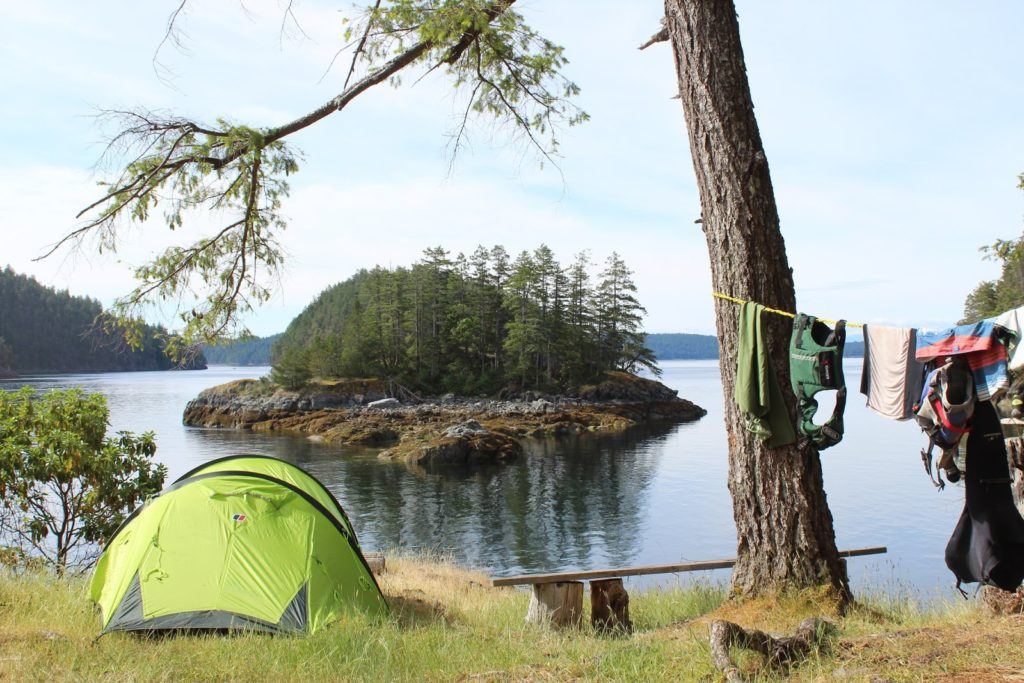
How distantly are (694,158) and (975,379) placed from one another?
260 centimetres

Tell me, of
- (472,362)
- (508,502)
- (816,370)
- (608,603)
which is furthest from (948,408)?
(472,362)

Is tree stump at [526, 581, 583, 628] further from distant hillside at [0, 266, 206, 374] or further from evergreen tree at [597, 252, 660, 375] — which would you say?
distant hillside at [0, 266, 206, 374]

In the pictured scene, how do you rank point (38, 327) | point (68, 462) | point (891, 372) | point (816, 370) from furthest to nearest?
point (38, 327)
point (68, 462)
point (816, 370)
point (891, 372)

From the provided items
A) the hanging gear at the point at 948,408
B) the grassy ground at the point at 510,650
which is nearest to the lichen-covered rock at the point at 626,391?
the grassy ground at the point at 510,650

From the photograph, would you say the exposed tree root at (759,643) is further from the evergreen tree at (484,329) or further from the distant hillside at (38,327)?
the distant hillside at (38,327)

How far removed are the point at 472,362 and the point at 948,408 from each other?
62449 mm

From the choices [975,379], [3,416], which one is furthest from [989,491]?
[3,416]

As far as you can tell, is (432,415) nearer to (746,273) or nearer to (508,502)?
(508,502)

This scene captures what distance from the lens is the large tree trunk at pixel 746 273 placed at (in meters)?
5.42

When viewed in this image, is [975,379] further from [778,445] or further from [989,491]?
[778,445]

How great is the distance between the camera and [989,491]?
414 cm

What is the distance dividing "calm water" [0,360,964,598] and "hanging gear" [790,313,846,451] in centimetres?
555

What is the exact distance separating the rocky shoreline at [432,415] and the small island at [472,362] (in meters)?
0.13

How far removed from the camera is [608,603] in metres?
6.17
